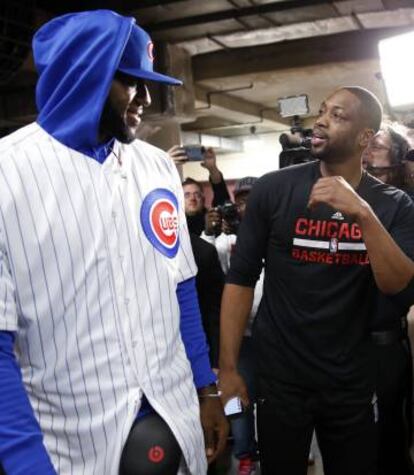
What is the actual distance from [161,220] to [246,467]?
7.06 ft

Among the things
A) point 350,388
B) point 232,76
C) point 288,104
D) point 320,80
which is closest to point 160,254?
point 350,388

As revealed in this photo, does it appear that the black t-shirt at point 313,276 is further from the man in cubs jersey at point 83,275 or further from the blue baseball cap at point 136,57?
the blue baseball cap at point 136,57

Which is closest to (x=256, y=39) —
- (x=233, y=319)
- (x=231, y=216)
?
(x=231, y=216)

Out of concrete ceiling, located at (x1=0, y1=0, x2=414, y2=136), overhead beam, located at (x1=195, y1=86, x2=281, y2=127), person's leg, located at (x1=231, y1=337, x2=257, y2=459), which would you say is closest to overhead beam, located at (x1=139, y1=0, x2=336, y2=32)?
concrete ceiling, located at (x1=0, y1=0, x2=414, y2=136)

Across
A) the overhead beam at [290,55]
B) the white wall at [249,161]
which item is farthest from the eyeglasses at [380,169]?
the white wall at [249,161]

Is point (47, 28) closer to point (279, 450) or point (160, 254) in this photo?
point (160, 254)

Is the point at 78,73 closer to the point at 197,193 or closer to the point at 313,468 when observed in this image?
the point at 197,193

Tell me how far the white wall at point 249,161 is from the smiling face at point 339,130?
9.63 meters

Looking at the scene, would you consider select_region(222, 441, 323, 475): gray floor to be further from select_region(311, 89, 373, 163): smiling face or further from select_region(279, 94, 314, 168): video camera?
select_region(311, 89, 373, 163): smiling face

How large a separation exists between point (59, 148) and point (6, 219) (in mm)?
205

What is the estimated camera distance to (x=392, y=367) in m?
2.25

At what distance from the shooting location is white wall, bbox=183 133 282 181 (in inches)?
456

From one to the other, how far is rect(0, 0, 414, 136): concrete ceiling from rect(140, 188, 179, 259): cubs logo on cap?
2401 mm

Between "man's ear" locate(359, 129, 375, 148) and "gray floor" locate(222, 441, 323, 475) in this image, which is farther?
"gray floor" locate(222, 441, 323, 475)
